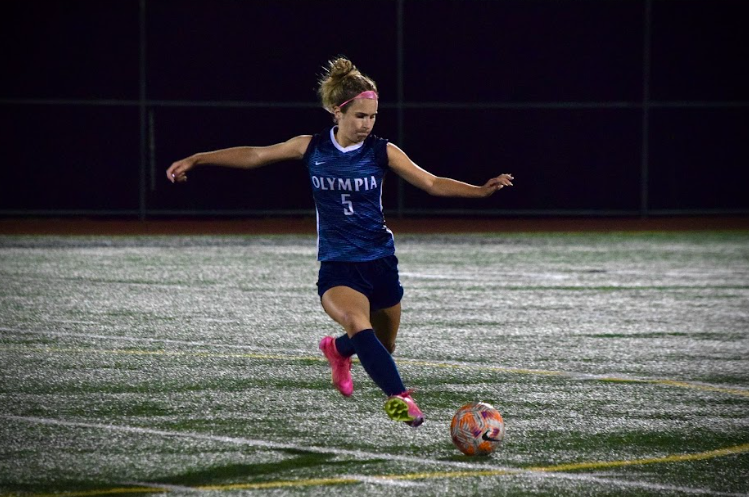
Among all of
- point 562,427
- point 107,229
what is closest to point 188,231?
point 107,229

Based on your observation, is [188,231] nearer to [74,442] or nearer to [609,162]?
[609,162]

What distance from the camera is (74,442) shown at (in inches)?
256

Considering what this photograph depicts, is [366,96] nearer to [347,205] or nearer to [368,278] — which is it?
[347,205]

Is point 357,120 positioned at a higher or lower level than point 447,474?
higher

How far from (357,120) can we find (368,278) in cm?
84

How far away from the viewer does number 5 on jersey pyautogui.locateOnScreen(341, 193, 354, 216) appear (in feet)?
24.0

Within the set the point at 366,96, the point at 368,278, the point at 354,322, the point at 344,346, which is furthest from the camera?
the point at 344,346

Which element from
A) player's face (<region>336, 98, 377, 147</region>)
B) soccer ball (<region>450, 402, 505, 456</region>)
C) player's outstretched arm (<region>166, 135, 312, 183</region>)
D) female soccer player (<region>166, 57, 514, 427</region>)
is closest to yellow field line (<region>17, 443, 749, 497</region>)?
soccer ball (<region>450, 402, 505, 456</region>)

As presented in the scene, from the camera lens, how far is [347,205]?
7.32 metres

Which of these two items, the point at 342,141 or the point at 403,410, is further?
the point at 342,141

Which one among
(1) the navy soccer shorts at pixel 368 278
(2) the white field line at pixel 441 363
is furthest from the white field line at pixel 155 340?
(1) the navy soccer shorts at pixel 368 278

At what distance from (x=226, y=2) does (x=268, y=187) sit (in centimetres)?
323

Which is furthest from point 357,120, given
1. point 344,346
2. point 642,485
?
point 642,485

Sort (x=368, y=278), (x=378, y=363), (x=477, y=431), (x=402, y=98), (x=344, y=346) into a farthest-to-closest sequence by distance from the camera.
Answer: (x=402, y=98) < (x=344, y=346) < (x=368, y=278) < (x=378, y=363) < (x=477, y=431)
